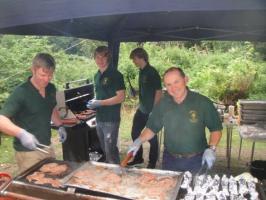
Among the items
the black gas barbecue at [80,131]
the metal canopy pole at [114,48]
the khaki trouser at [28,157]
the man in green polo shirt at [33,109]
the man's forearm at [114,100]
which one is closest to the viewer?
the man in green polo shirt at [33,109]

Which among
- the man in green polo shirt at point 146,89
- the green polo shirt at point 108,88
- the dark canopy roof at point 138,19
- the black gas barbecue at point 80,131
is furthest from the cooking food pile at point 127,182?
the man in green polo shirt at point 146,89

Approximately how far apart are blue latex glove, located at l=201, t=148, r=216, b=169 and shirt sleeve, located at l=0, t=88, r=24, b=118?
1682 mm

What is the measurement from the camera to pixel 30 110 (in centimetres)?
319

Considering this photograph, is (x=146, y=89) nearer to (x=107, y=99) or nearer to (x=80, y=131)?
(x=107, y=99)

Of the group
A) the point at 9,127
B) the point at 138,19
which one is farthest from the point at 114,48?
the point at 9,127

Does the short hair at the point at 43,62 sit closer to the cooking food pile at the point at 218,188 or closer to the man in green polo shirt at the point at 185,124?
the man in green polo shirt at the point at 185,124

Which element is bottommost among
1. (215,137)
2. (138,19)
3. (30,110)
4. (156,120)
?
(215,137)

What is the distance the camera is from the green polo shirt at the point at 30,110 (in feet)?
10.0

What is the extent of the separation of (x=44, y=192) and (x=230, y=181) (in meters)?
1.43

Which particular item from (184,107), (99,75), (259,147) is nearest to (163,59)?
(259,147)

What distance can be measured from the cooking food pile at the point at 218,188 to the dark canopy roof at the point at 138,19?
129 cm

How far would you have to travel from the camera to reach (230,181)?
273 cm

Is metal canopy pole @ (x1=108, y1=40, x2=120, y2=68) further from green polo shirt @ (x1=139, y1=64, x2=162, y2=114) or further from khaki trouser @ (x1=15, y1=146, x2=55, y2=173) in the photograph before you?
khaki trouser @ (x1=15, y1=146, x2=55, y2=173)

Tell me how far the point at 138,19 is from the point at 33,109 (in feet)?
7.44
